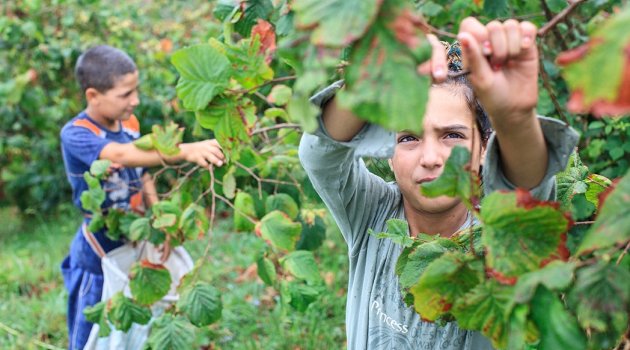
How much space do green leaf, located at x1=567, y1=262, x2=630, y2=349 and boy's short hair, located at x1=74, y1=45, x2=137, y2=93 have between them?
2.50 metres

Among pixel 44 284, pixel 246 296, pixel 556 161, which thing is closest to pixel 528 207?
pixel 556 161

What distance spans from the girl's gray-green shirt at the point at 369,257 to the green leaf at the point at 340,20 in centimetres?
46

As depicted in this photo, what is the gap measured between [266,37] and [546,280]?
47.5 inches

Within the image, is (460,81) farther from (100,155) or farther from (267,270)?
(100,155)

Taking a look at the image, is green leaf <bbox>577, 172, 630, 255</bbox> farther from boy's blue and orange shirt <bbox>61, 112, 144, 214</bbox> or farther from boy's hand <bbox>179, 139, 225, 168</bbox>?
boy's blue and orange shirt <bbox>61, 112, 144, 214</bbox>

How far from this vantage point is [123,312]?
2105mm

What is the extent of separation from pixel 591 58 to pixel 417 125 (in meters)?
0.16

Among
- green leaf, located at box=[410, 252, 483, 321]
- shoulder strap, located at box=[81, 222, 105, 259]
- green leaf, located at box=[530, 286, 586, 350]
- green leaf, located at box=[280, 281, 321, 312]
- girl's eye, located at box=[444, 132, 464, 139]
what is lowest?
shoulder strap, located at box=[81, 222, 105, 259]

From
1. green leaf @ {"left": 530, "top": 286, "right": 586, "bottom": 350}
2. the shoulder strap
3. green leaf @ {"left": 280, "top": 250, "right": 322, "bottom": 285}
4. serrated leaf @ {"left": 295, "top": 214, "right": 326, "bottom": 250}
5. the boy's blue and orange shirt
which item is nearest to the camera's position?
green leaf @ {"left": 530, "top": 286, "right": 586, "bottom": 350}

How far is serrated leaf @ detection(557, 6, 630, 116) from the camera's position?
19.1 inches

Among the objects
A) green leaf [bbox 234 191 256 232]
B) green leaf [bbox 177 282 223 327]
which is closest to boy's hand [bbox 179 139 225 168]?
green leaf [bbox 234 191 256 232]

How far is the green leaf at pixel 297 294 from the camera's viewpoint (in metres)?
2.11

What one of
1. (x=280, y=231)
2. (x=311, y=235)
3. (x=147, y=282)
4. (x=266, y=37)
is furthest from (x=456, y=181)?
(x=311, y=235)

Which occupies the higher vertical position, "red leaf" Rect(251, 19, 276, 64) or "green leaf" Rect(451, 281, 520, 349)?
"green leaf" Rect(451, 281, 520, 349)
